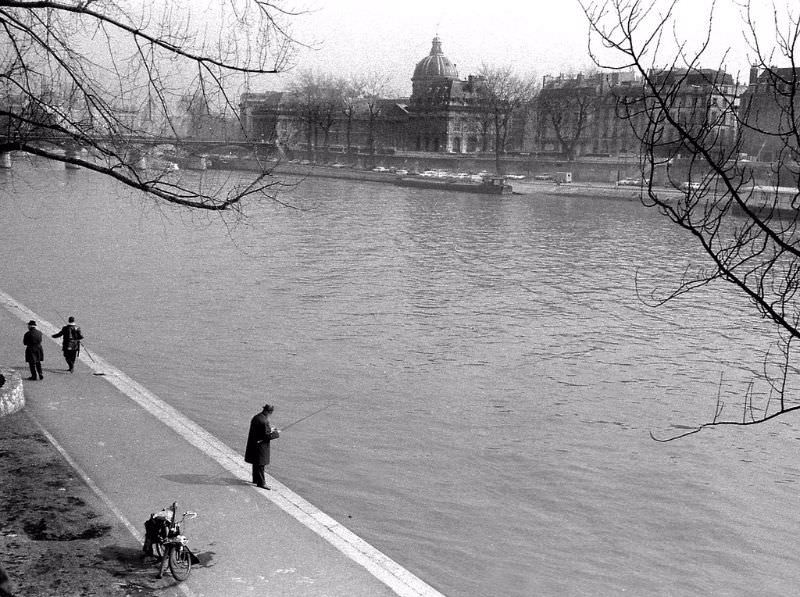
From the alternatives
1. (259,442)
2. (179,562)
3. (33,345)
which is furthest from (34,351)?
(179,562)

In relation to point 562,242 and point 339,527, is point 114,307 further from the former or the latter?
point 562,242

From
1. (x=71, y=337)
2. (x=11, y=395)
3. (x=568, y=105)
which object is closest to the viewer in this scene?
(x=11, y=395)

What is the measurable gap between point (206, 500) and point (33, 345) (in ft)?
16.7

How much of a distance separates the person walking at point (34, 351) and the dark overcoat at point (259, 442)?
4.61 metres

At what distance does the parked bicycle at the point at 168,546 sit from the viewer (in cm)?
681

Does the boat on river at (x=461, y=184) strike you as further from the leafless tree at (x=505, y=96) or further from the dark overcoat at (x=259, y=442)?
the dark overcoat at (x=259, y=442)

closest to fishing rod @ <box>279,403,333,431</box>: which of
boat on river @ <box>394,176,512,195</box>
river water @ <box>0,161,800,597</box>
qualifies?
river water @ <box>0,161,800,597</box>

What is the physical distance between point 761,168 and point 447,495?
48.3 meters

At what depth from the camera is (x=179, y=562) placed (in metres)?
6.89

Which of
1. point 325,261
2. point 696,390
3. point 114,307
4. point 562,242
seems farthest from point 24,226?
point 696,390

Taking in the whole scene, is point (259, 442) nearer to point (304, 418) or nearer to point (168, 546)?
point (168, 546)

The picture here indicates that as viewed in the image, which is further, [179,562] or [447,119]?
[447,119]

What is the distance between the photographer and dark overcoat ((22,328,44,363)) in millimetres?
12250

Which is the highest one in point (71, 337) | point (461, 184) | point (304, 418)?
point (461, 184)
